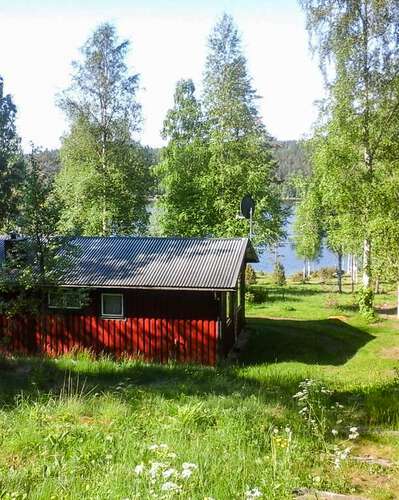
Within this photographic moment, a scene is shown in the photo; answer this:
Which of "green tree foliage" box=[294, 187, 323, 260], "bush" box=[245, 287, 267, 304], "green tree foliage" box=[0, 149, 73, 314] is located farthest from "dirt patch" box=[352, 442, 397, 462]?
"green tree foliage" box=[294, 187, 323, 260]

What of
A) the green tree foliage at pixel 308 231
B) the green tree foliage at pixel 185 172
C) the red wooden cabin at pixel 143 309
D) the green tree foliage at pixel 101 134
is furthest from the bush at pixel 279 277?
the red wooden cabin at pixel 143 309

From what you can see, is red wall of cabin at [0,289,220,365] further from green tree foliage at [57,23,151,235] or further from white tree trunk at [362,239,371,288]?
green tree foliage at [57,23,151,235]

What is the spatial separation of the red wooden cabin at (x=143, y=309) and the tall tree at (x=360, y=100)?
8241mm

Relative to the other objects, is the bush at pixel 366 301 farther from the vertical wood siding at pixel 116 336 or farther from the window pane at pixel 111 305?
the window pane at pixel 111 305

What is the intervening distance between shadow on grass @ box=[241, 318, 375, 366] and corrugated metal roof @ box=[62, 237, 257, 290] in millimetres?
3382

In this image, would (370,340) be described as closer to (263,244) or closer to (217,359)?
(217,359)

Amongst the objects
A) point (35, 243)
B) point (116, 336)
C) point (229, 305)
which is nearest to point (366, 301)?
point (229, 305)

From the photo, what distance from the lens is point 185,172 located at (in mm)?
32781

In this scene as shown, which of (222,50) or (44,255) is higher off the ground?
(222,50)

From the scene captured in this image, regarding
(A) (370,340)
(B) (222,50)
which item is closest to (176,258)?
(A) (370,340)

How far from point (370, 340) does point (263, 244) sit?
12663 millimetres

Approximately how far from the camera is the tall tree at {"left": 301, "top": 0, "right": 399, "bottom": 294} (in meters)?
23.6

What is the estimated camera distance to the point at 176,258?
1881 centimetres

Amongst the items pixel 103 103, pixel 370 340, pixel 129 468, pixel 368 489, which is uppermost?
pixel 103 103
